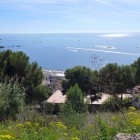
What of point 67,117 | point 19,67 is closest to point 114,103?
point 67,117

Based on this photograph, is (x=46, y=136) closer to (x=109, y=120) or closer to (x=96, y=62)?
(x=109, y=120)

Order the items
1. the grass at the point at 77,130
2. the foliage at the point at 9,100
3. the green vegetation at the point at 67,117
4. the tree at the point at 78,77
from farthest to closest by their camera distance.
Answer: the tree at the point at 78,77 < the foliage at the point at 9,100 < the green vegetation at the point at 67,117 < the grass at the point at 77,130

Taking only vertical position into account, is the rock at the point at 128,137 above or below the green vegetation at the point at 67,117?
above

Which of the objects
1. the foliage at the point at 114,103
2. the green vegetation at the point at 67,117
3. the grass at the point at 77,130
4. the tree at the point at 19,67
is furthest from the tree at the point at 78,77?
the grass at the point at 77,130

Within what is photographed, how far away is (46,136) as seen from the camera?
3508 mm

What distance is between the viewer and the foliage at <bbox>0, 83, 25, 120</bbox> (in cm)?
614

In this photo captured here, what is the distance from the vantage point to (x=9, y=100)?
6.77 metres

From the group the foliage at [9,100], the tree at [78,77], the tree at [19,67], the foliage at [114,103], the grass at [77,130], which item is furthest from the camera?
the tree at [78,77]

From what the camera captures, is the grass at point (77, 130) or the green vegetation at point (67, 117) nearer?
the grass at point (77, 130)

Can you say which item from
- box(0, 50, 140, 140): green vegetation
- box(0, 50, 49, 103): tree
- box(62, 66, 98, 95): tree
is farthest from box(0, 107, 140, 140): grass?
box(62, 66, 98, 95): tree

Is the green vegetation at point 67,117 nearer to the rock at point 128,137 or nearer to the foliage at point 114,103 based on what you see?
the foliage at point 114,103

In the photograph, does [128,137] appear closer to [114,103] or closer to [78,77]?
[114,103]

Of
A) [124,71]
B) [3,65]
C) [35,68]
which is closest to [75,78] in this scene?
[124,71]

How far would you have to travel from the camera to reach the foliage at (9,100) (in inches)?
242
